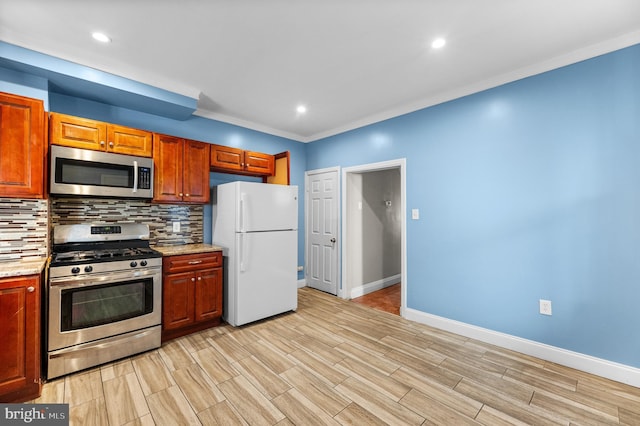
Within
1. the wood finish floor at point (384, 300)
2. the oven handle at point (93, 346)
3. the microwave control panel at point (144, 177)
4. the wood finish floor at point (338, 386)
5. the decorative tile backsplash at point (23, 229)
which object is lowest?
the wood finish floor at point (384, 300)

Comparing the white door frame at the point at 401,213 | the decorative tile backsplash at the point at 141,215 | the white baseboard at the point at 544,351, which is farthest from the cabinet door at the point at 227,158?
the white baseboard at the point at 544,351

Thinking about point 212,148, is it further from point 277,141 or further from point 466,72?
point 466,72

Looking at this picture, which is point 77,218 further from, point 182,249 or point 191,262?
point 191,262

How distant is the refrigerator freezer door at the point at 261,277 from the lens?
10.3ft

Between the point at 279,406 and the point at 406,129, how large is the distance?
3.29 m

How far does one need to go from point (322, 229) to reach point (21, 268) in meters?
3.47

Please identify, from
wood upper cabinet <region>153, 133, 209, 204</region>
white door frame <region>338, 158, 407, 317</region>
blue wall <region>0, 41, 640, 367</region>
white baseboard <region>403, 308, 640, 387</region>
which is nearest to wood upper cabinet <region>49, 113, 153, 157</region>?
wood upper cabinet <region>153, 133, 209, 204</region>

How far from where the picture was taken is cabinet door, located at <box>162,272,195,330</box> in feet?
9.10

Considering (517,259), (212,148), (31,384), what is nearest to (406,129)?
(517,259)

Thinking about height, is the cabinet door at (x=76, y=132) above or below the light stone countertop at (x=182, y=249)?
above

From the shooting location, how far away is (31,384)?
1.92 m

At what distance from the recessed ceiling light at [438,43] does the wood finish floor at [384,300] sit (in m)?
3.13

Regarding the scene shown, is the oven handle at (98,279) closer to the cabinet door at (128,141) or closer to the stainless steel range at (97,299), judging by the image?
the stainless steel range at (97,299)

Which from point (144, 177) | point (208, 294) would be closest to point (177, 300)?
point (208, 294)
